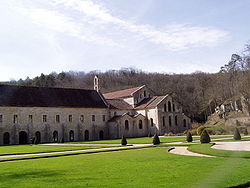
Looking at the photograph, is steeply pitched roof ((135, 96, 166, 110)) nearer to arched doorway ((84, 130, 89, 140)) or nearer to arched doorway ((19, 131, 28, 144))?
arched doorway ((84, 130, 89, 140))

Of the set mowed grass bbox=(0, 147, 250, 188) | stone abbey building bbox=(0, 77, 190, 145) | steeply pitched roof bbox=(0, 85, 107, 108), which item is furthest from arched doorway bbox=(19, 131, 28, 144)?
mowed grass bbox=(0, 147, 250, 188)

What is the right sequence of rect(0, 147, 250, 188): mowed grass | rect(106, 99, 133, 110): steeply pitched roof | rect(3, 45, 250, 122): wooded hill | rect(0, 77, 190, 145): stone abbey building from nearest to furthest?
rect(0, 147, 250, 188): mowed grass
rect(0, 77, 190, 145): stone abbey building
rect(106, 99, 133, 110): steeply pitched roof
rect(3, 45, 250, 122): wooded hill

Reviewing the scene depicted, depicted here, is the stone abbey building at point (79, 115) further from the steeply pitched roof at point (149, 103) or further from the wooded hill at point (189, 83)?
the wooded hill at point (189, 83)

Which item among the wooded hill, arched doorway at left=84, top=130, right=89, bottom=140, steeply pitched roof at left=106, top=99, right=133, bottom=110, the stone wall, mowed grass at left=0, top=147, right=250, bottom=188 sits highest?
the wooded hill

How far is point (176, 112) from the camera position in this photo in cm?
5997

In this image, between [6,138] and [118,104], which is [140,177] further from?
[118,104]

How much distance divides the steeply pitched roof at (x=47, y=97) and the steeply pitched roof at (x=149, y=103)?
27.5ft

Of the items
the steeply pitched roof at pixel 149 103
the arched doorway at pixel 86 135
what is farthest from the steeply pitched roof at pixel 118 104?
the arched doorway at pixel 86 135

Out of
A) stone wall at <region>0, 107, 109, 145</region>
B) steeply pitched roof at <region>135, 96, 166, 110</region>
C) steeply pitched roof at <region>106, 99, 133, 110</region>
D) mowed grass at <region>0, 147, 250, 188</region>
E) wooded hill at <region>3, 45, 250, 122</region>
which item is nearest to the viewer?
mowed grass at <region>0, 147, 250, 188</region>

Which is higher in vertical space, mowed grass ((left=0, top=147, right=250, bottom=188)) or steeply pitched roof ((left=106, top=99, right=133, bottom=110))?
steeply pitched roof ((left=106, top=99, right=133, bottom=110))

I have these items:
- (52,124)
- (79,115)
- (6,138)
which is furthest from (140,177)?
(79,115)

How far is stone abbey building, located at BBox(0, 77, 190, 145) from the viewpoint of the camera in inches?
1801

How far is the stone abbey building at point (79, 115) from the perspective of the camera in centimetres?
4575

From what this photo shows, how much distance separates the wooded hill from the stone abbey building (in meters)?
16.7
